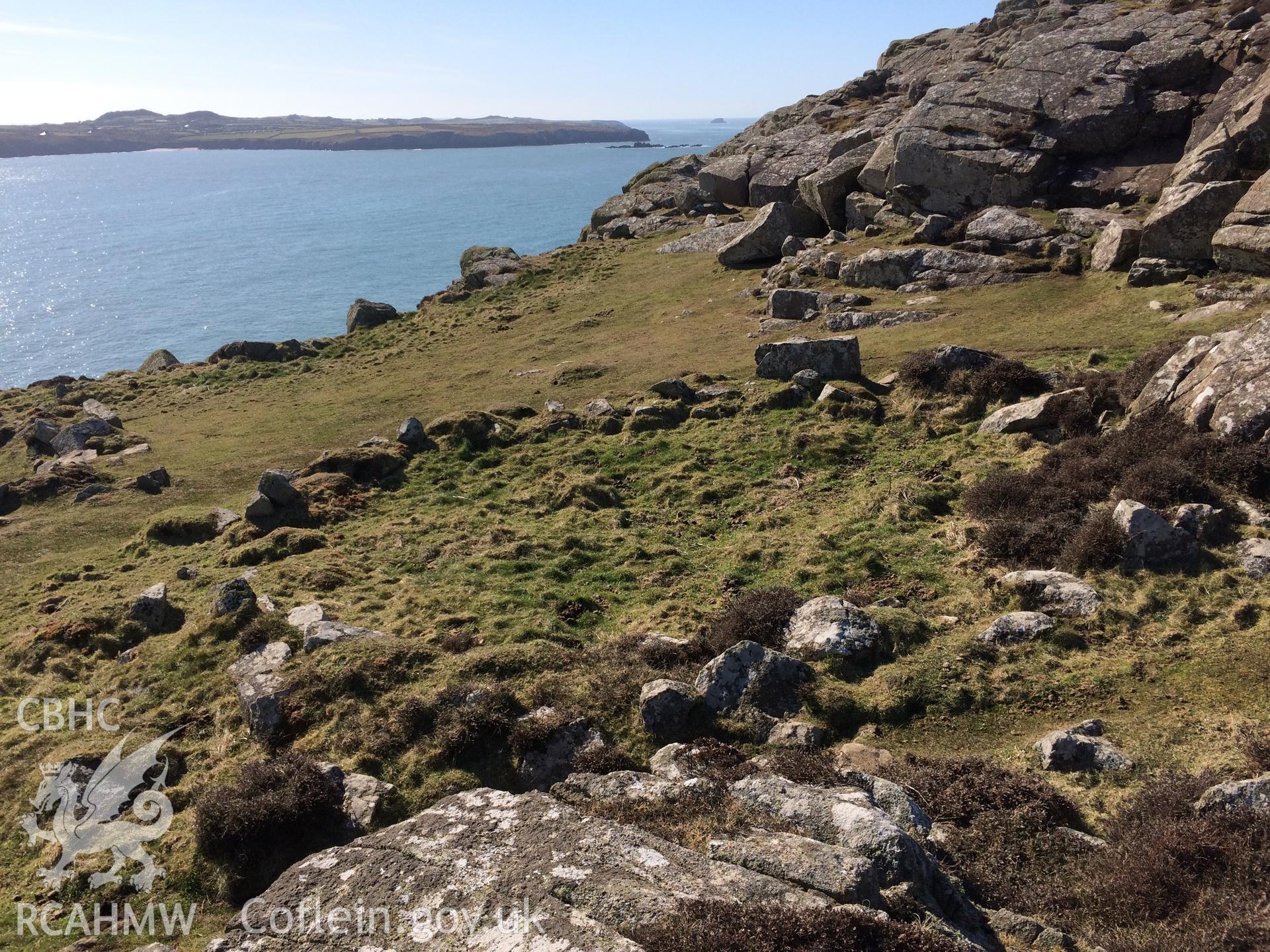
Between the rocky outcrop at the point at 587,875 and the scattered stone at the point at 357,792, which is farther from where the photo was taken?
the scattered stone at the point at 357,792

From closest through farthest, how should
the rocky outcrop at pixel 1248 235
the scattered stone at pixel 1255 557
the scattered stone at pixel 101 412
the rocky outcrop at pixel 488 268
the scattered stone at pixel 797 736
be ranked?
the scattered stone at pixel 797 736 → the scattered stone at pixel 1255 557 → the rocky outcrop at pixel 1248 235 → the scattered stone at pixel 101 412 → the rocky outcrop at pixel 488 268

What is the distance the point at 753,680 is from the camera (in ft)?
44.3

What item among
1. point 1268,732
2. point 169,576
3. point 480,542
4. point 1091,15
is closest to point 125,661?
point 169,576

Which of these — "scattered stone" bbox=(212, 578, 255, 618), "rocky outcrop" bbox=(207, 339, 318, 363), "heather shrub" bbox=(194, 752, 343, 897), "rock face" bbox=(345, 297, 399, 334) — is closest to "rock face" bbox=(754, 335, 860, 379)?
"scattered stone" bbox=(212, 578, 255, 618)

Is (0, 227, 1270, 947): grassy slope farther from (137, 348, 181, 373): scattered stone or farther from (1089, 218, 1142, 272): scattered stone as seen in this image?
(137, 348, 181, 373): scattered stone

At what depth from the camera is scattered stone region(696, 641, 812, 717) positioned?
43.7 feet

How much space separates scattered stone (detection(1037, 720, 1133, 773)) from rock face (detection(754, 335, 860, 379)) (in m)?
19.0

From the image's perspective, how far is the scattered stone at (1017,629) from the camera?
46.7 feet

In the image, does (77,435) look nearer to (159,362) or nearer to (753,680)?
(159,362)

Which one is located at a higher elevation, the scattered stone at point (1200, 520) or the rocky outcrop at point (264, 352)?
the scattered stone at point (1200, 520)

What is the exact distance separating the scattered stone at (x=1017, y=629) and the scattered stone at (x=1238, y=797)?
15.9ft

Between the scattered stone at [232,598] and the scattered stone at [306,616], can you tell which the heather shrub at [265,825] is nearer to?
the scattered stone at [306,616]

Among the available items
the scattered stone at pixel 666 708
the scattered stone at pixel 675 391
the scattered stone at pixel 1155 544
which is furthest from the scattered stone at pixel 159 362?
the scattered stone at pixel 1155 544

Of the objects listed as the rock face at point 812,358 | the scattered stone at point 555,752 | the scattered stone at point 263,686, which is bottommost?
the scattered stone at point 263,686
